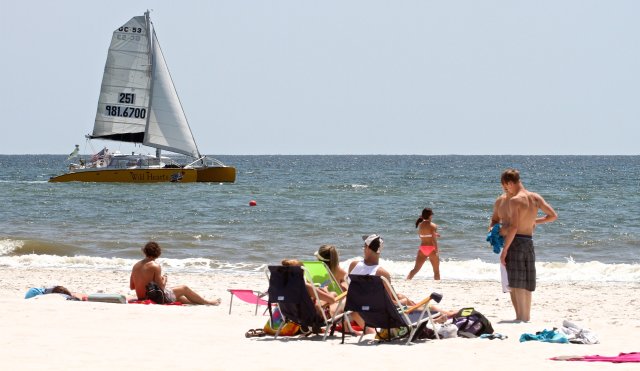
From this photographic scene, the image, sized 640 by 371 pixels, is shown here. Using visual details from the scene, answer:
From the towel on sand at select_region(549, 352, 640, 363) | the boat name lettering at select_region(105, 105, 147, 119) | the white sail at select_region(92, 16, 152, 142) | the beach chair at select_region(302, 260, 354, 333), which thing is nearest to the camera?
the towel on sand at select_region(549, 352, 640, 363)

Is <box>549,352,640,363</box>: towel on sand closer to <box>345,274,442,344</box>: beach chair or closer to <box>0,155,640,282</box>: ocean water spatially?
<box>345,274,442,344</box>: beach chair

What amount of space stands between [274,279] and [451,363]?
7.28 feet

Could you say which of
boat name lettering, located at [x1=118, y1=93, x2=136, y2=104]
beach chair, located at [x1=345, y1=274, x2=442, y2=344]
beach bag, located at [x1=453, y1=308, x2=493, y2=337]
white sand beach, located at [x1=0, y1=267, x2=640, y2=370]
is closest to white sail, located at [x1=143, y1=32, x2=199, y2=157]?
boat name lettering, located at [x1=118, y1=93, x2=136, y2=104]

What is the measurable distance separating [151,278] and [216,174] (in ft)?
140

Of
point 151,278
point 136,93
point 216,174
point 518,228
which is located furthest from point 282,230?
point 216,174

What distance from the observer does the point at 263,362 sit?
8477 mm

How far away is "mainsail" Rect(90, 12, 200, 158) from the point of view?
52.5 metres

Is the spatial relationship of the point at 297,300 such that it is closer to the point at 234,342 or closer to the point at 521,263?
the point at 234,342

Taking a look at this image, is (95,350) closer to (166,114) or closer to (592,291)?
(592,291)

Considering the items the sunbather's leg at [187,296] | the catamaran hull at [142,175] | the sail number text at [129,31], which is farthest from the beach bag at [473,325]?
the sail number text at [129,31]

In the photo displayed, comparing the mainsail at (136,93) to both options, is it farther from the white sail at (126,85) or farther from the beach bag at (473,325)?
the beach bag at (473,325)

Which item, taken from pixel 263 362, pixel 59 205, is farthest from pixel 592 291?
pixel 59 205

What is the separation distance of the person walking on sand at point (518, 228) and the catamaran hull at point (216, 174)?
44328mm

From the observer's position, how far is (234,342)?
31.5 feet
